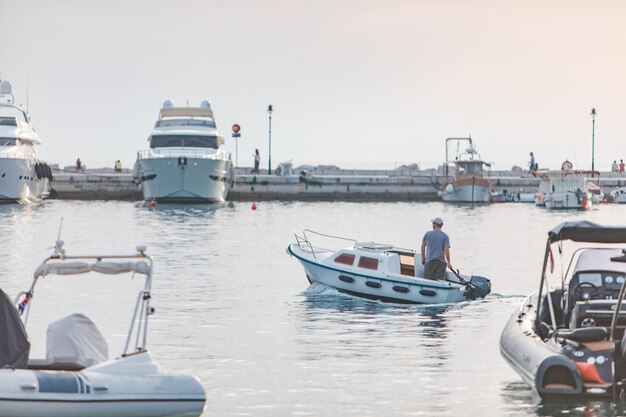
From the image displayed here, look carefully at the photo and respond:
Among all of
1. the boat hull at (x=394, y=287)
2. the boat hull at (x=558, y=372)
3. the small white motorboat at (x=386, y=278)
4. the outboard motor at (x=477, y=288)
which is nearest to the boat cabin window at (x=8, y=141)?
the small white motorboat at (x=386, y=278)

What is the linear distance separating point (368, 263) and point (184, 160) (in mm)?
54129

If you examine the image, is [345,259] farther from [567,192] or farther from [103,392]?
[567,192]

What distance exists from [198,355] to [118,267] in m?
6.53

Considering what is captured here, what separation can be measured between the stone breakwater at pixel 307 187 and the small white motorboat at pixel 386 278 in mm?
69194

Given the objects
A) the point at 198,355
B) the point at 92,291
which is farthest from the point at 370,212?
the point at 198,355

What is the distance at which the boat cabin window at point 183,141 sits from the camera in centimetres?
8825

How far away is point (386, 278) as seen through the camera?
32031mm

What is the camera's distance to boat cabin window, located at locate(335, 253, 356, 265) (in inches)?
1297

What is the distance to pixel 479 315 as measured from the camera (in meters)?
31.1

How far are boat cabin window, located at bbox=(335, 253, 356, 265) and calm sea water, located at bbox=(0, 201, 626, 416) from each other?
911 mm

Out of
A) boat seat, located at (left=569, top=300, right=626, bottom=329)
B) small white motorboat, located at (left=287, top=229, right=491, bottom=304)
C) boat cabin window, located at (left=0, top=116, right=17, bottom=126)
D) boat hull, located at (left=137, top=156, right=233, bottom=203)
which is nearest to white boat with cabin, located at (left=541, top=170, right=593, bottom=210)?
boat hull, located at (left=137, top=156, right=233, bottom=203)

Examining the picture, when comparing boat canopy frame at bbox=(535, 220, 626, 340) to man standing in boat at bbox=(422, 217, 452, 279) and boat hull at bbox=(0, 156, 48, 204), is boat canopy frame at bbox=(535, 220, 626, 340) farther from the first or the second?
boat hull at bbox=(0, 156, 48, 204)

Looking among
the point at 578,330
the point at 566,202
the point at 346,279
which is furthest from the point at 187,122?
the point at 578,330

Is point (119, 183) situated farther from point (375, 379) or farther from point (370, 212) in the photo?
point (375, 379)
